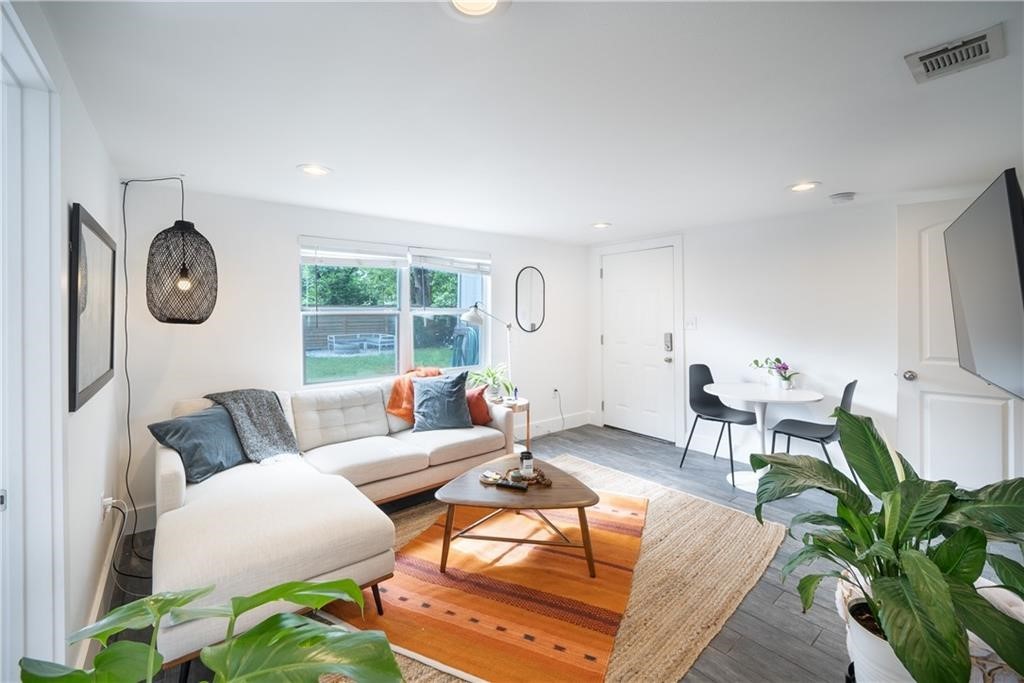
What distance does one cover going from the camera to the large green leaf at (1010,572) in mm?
955

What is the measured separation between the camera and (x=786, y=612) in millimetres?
2021

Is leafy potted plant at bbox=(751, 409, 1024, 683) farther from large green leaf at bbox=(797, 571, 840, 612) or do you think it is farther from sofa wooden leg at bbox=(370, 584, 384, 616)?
sofa wooden leg at bbox=(370, 584, 384, 616)

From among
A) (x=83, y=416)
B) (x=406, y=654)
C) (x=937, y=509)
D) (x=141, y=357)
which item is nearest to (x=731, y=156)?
(x=937, y=509)

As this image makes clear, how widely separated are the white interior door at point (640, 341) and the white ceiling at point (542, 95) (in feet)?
6.11

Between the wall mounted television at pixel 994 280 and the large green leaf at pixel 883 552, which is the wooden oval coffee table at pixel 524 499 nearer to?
the large green leaf at pixel 883 552

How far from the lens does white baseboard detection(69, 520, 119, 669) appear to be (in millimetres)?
1574

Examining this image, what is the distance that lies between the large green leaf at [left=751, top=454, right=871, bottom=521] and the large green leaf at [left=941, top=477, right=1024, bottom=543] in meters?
0.17

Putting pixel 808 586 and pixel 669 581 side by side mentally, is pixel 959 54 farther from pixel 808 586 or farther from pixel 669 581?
pixel 669 581

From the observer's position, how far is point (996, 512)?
1005 millimetres

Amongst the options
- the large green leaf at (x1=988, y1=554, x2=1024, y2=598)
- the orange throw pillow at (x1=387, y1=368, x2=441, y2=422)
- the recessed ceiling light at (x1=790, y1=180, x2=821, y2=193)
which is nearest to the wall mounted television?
the large green leaf at (x1=988, y1=554, x2=1024, y2=598)

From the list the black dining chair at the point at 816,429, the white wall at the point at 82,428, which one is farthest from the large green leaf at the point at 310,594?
the black dining chair at the point at 816,429

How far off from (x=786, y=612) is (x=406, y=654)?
1689 mm

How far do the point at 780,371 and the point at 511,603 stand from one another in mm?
2941

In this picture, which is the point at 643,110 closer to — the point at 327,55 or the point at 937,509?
the point at 327,55
